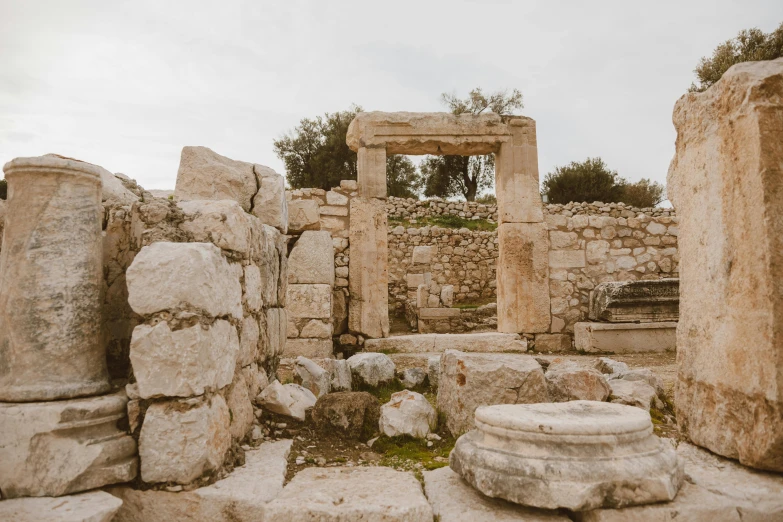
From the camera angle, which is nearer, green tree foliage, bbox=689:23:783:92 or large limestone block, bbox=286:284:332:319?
large limestone block, bbox=286:284:332:319

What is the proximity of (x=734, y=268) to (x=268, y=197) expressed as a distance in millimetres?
3202

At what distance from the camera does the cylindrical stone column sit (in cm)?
267

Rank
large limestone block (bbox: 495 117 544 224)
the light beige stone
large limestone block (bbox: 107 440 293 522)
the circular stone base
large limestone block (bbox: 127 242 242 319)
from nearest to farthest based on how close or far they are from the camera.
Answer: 1. the circular stone base
2. large limestone block (bbox: 107 440 293 522)
3. large limestone block (bbox: 127 242 242 319)
4. the light beige stone
5. large limestone block (bbox: 495 117 544 224)

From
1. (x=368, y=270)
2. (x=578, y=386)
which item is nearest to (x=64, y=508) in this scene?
(x=578, y=386)

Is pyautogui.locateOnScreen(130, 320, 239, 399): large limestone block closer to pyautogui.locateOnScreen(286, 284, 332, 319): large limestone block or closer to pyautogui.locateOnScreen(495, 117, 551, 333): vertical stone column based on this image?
pyautogui.locateOnScreen(286, 284, 332, 319): large limestone block

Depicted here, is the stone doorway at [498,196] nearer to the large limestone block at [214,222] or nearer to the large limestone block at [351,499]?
the large limestone block at [214,222]

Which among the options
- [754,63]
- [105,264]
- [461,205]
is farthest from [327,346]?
[461,205]

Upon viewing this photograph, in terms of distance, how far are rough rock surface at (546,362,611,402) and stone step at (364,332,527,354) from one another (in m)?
3.67

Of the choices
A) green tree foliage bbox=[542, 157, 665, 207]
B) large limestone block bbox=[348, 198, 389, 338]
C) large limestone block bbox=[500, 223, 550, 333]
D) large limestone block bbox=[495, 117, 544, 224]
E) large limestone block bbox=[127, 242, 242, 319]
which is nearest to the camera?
large limestone block bbox=[127, 242, 242, 319]

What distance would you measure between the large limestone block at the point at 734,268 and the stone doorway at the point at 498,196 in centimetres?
518

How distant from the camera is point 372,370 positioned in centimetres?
521

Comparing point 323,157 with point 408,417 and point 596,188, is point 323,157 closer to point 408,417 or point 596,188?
point 596,188

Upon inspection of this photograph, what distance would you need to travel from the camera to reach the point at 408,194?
78.0ft

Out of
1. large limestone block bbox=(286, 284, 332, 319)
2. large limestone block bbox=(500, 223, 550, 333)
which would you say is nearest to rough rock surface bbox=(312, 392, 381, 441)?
large limestone block bbox=(286, 284, 332, 319)
